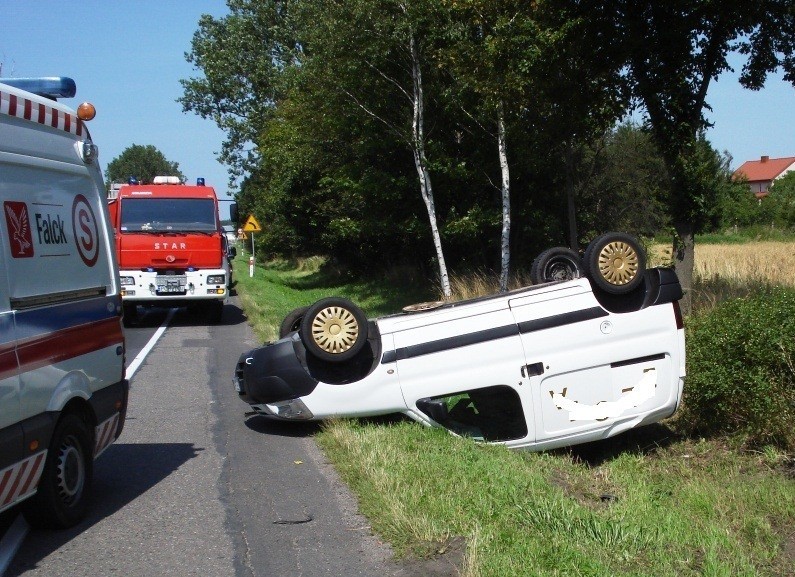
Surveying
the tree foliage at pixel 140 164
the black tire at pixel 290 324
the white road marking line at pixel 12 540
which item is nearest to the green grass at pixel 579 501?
the black tire at pixel 290 324

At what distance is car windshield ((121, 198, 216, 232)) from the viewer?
18.3 m

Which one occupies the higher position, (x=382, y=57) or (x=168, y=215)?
(x=382, y=57)

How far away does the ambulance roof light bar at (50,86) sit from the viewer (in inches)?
241

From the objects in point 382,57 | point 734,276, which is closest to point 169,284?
point 382,57

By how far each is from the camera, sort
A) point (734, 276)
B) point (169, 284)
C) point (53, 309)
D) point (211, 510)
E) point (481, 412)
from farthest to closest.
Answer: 1. point (169, 284)
2. point (734, 276)
3. point (481, 412)
4. point (211, 510)
5. point (53, 309)

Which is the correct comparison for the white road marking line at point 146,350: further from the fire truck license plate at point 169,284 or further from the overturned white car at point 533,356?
the overturned white car at point 533,356

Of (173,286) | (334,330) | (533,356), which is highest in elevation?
(334,330)

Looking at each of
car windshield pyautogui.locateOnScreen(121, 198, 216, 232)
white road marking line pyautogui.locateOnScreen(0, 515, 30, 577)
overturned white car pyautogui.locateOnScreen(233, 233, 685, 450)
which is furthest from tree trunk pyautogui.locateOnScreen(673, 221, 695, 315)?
car windshield pyautogui.locateOnScreen(121, 198, 216, 232)

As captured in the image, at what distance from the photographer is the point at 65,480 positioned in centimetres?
575

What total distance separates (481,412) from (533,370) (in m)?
0.89

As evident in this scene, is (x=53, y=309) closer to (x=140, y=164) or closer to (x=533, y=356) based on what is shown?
(x=533, y=356)

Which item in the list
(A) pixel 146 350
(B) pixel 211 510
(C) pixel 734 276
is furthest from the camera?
(C) pixel 734 276

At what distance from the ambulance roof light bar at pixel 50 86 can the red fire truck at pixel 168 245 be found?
12.1m

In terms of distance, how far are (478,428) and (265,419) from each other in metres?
2.33
